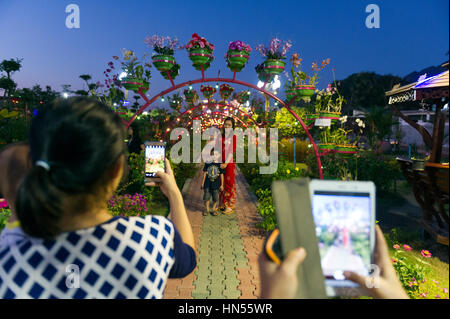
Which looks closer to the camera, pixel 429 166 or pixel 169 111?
pixel 429 166

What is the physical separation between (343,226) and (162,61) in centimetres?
429

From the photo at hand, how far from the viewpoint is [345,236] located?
1077mm

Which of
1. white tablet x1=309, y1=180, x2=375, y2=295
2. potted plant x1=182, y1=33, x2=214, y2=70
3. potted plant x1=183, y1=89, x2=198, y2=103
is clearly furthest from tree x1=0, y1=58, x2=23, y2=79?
white tablet x1=309, y1=180, x2=375, y2=295

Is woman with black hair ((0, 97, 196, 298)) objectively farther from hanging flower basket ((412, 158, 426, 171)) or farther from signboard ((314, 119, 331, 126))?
hanging flower basket ((412, 158, 426, 171))

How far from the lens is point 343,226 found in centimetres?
108

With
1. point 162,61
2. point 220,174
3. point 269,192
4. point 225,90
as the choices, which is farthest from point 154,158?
point 225,90

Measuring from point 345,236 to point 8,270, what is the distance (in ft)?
3.61

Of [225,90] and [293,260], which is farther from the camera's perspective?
[225,90]

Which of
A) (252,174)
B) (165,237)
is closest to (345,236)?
(165,237)

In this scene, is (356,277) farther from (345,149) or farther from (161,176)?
(345,149)

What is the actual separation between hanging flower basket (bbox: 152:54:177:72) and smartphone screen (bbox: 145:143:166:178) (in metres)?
1.77

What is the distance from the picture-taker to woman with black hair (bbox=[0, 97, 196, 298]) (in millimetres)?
883

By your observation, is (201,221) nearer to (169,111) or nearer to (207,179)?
(207,179)

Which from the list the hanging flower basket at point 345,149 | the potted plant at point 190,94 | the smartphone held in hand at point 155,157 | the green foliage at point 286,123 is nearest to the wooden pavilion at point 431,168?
the hanging flower basket at point 345,149
